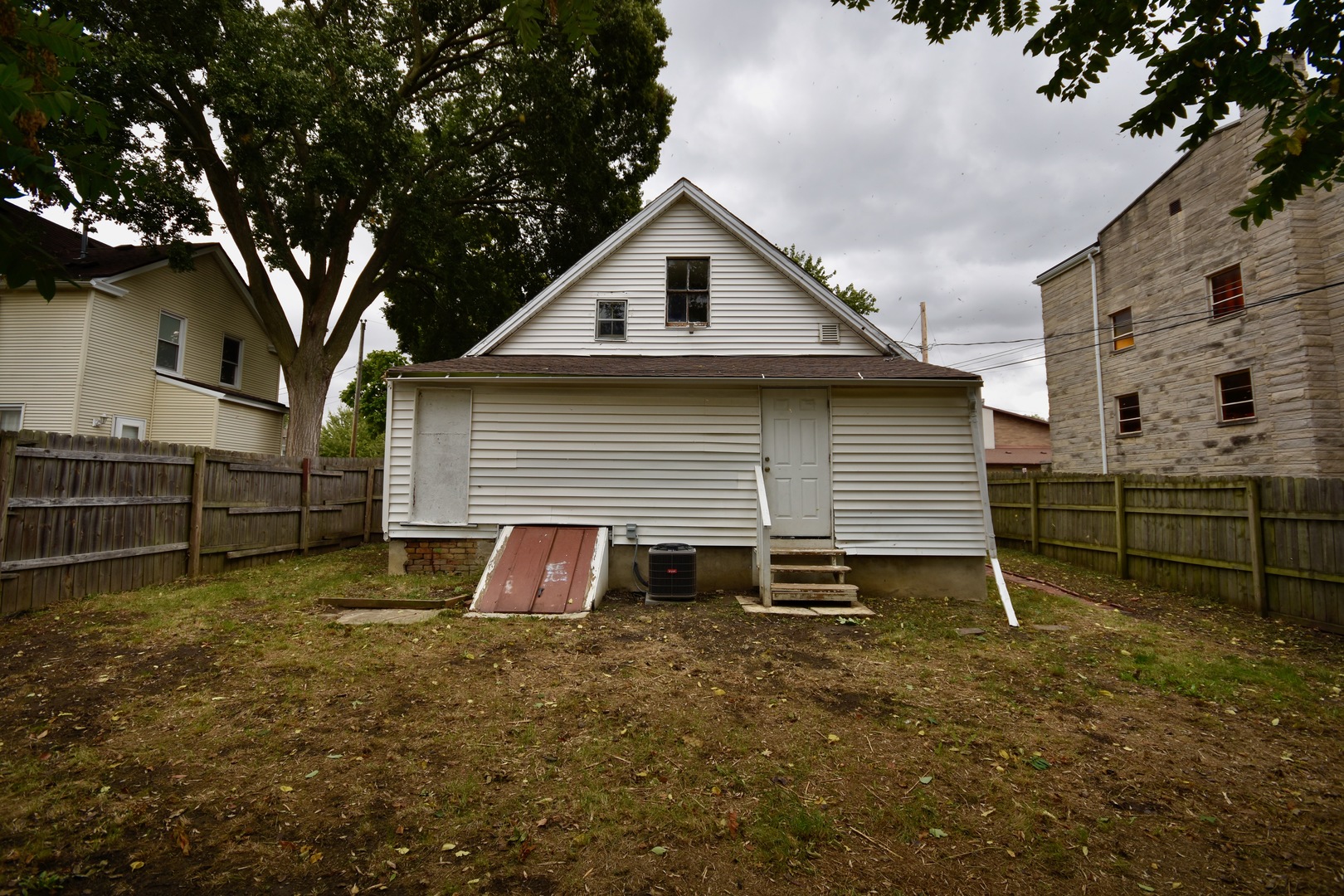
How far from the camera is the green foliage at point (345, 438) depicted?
41.3 meters

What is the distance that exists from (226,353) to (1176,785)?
74.8ft

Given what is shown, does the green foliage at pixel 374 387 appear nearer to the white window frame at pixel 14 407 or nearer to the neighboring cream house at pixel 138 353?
the neighboring cream house at pixel 138 353

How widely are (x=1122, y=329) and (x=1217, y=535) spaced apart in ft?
37.4

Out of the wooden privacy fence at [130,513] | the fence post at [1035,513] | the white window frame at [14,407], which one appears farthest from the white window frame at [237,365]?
the fence post at [1035,513]

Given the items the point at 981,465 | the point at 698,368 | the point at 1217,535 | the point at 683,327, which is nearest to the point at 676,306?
the point at 683,327

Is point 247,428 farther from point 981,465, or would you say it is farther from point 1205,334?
point 1205,334

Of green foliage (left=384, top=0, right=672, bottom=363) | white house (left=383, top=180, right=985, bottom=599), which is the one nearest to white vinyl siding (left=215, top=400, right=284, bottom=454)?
green foliage (left=384, top=0, right=672, bottom=363)

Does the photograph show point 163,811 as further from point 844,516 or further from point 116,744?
point 844,516

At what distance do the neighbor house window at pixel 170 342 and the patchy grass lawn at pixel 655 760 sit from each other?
500 inches

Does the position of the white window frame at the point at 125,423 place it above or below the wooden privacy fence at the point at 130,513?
above

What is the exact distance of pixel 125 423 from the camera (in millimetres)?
14719

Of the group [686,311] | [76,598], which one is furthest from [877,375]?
[76,598]

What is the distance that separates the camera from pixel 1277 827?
305cm

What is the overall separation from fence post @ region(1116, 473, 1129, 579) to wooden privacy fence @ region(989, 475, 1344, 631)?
0.6 inches
